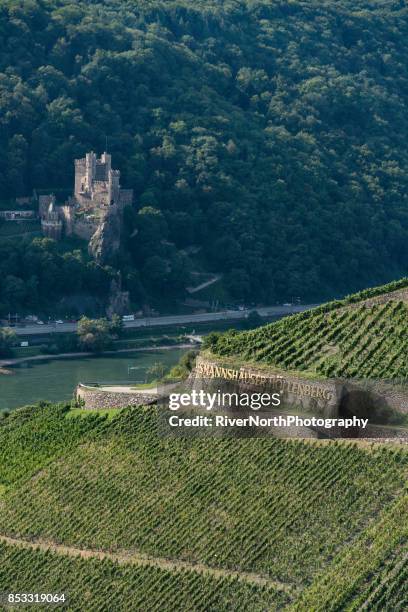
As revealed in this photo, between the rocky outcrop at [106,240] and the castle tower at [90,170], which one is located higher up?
the castle tower at [90,170]

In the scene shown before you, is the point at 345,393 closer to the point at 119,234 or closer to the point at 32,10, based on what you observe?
the point at 119,234

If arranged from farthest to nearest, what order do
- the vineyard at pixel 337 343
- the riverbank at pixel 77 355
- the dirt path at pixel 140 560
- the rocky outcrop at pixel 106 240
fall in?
the rocky outcrop at pixel 106 240, the riverbank at pixel 77 355, the vineyard at pixel 337 343, the dirt path at pixel 140 560

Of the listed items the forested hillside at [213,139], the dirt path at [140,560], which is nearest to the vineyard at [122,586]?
the dirt path at [140,560]

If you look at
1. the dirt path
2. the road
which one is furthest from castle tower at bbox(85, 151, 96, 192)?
the dirt path

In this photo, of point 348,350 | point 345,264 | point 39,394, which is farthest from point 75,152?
point 348,350

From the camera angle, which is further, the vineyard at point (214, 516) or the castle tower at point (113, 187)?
the castle tower at point (113, 187)

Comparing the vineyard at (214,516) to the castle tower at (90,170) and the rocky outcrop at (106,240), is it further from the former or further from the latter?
the castle tower at (90,170)

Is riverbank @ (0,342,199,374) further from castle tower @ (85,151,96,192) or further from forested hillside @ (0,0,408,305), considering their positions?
castle tower @ (85,151,96,192)

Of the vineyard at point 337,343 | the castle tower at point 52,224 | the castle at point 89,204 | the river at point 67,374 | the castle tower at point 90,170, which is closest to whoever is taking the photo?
the vineyard at point 337,343
